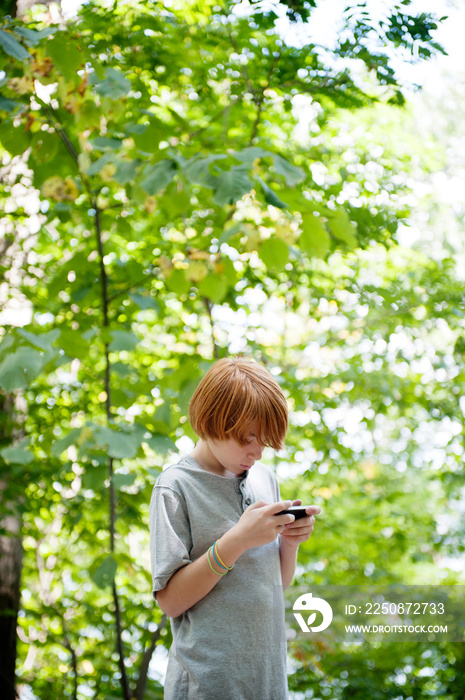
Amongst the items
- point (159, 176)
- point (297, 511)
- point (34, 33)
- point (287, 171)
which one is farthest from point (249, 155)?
point (297, 511)

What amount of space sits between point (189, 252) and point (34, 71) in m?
0.62

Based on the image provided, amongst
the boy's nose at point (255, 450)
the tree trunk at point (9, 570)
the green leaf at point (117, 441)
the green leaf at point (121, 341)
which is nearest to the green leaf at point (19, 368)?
the green leaf at point (117, 441)

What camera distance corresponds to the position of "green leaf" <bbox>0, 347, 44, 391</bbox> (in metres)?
1.06

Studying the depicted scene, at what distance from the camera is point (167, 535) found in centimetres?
87

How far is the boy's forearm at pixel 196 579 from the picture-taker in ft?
2.69

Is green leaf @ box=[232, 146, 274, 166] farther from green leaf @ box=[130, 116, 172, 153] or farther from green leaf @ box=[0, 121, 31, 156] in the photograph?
green leaf @ box=[0, 121, 31, 156]

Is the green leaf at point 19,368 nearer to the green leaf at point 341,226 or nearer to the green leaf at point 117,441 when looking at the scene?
the green leaf at point 117,441

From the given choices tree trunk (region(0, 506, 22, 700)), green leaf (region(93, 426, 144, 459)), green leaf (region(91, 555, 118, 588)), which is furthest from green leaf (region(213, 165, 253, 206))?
tree trunk (region(0, 506, 22, 700))

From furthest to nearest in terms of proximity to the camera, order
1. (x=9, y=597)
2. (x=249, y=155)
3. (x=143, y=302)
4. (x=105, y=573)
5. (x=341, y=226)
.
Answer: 1. (x=9, y=597)
2. (x=143, y=302)
3. (x=105, y=573)
4. (x=341, y=226)
5. (x=249, y=155)

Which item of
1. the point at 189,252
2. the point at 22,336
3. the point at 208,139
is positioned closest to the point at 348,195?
the point at 208,139

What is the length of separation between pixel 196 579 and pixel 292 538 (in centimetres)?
20

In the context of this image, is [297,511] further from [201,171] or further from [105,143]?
[105,143]

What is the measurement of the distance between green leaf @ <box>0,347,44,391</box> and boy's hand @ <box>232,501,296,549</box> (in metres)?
0.51

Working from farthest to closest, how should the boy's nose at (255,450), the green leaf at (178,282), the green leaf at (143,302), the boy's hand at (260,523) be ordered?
the green leaf at (143,302) → the green leaf at (178,282) → the boy's nose at (255,450) → the boy's hand at (260,523)
